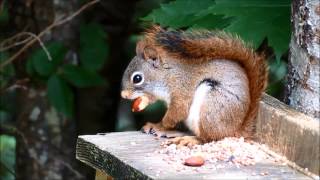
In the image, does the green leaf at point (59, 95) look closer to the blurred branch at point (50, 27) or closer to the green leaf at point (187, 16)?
the blurred branch at point (50, 27)

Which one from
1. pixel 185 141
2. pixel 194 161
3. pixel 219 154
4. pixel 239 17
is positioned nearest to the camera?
pixel 194 161

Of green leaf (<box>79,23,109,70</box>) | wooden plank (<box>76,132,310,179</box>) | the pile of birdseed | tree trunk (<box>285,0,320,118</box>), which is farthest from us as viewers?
green leaf (<box>79,23,109,70</box>)

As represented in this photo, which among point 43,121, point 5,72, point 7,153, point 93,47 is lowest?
point 7,153

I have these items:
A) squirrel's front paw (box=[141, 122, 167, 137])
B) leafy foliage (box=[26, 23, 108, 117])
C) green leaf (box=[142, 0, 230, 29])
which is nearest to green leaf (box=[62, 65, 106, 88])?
leafy foliage (box=[26, 23, 108, 117])

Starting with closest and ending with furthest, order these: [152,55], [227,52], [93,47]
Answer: [227,52] < [152,55] < [93,47]

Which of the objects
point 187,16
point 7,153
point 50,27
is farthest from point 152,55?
point 7,153

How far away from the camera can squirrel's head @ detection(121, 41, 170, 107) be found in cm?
285

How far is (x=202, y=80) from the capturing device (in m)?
2.66

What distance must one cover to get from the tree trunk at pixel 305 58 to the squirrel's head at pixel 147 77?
493 mm

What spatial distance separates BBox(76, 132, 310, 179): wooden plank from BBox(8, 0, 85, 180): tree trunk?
1.45 metres

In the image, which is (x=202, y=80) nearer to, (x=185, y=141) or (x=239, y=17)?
(x=185, y=141)

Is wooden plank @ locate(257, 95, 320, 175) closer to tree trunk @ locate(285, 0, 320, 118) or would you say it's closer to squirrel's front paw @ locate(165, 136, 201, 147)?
tree trunk @ locate(285, 0, 320, 118)

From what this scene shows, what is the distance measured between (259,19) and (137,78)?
19.5 inches

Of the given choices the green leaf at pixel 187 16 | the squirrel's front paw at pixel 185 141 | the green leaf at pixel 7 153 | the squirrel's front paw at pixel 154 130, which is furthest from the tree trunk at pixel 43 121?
the squirrel's front paw at pixel 185 141
